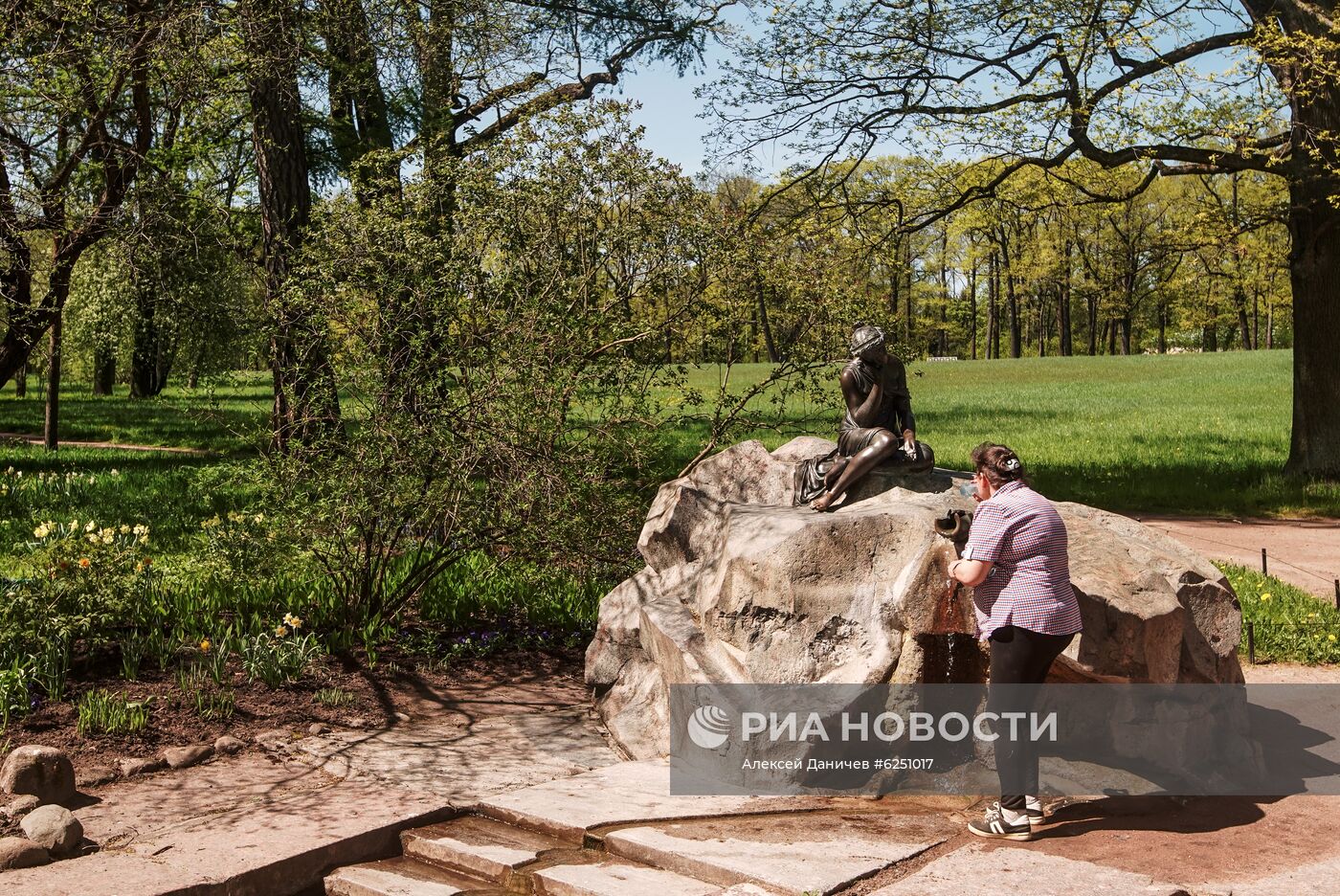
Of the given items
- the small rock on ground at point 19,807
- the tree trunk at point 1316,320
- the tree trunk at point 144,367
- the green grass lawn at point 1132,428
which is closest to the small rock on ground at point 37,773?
the small rock on ground at point 19,807

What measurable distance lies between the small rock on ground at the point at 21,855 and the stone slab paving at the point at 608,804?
1.90 metres

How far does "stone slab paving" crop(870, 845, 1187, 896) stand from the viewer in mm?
4555

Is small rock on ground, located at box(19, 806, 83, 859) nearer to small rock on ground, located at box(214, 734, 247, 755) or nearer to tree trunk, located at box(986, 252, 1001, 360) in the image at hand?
small rock on ground, located at box(214, 734, 247, 755)

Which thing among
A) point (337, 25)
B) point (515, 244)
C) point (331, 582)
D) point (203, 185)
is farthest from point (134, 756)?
point (203, 185)

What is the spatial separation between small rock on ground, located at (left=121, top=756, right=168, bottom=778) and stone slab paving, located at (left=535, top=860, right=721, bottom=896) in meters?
2.57

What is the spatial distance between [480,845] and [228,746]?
2058 millimetres

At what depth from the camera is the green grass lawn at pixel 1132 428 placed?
16.1 metres

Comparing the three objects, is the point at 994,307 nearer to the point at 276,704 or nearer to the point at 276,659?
the point at 276,659

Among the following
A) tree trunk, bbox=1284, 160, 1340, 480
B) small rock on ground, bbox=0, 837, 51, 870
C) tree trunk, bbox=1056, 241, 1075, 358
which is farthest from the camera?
tree trunk, bbox=1056, 241, 1075, 358

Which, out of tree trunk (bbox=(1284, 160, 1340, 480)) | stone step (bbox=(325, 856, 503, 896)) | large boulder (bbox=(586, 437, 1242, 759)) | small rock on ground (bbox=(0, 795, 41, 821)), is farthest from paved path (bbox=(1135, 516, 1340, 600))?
small rock on ground (bbox=(0, 795, 41, 821))

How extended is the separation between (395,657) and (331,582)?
1066 mm

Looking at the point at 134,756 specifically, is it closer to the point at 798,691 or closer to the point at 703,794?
the point at 703,794

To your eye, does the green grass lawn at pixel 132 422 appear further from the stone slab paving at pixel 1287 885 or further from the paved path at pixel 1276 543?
the stone slab paving at pixel 1287 885

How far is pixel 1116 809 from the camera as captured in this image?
5.75 m
